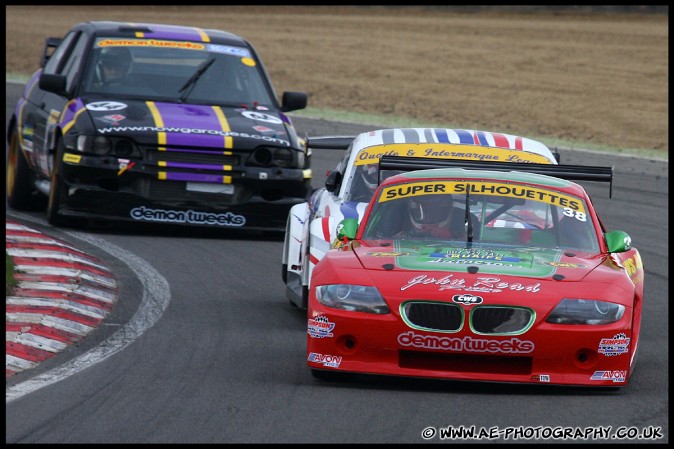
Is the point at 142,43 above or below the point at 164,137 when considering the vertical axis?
above

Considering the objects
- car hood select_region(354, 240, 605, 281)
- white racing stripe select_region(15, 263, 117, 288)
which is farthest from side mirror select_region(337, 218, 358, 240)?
white racing stripe select_region(15, 263, 117, 288)

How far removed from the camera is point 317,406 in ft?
22.2

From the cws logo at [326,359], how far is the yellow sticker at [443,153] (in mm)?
3531

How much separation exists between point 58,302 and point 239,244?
147 inches

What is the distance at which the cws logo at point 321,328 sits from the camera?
728cm

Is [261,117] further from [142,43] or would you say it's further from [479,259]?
[479,259]

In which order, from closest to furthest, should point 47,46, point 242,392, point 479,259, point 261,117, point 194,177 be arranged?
1. point 242,392
2. point 479,259
3. point 194,177
4. point 261,117
5. point 47,46

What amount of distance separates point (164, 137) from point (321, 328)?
18.7ft

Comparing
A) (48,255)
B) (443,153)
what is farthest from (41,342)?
(443,153)

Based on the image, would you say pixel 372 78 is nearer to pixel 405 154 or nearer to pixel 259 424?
pixel 405 154

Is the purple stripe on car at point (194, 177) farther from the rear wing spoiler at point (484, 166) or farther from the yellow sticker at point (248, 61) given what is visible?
the rear wing spoiler at point (484, 166)

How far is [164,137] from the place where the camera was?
1270cm

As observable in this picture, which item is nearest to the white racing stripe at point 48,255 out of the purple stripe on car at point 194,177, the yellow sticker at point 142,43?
the purple stripe on car at point 194,177

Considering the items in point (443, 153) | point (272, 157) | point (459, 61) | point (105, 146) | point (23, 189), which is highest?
point (443, 153)
